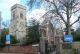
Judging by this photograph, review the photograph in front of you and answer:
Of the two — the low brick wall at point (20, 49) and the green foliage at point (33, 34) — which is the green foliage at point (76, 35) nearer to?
the green foliage at point (33, 34)

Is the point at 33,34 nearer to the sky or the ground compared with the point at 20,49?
nearer to the sky

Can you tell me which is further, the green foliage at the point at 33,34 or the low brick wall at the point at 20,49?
the green foliage at the point at 33,34

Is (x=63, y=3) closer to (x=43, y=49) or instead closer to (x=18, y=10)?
(x=43, y=49)

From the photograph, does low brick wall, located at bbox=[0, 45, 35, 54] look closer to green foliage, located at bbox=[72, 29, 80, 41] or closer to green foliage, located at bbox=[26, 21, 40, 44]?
green foliage, located at bbox=[26, 21, 40, 44]

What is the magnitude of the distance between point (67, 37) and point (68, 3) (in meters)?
6.77

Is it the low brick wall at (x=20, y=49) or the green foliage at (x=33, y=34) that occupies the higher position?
the green foliage at (x=33, y=34)

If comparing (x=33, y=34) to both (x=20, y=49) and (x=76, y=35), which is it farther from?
(x=76, y=35)

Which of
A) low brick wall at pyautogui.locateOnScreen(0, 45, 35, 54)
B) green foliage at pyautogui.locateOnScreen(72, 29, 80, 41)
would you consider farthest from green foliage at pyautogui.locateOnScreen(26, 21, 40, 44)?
Answer: green foliage at pyautogui.locateOnScreen(72, 29, 80, 41)

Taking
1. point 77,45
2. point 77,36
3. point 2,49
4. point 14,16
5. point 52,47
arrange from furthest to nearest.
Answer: point 14,16 < point 2,49 < point 77,36 < point 52,47 < point 77,45

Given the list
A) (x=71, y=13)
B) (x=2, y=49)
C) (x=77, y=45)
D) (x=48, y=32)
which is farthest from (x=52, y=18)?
(x=48, y=32)

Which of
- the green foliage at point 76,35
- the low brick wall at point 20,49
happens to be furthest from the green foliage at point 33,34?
the green foliage at point 76,35

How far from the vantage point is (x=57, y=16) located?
102ft

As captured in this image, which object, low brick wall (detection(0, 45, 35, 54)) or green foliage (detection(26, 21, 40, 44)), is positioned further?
green foliage (detection(26, 21, 40, 44))

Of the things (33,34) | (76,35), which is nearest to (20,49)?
(33,34)
